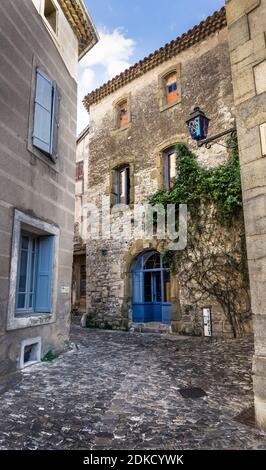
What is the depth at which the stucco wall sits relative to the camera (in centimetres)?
438

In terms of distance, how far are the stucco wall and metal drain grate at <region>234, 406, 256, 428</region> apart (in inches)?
119

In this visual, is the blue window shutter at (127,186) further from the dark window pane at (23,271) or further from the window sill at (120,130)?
the dark window pane at (23,271)

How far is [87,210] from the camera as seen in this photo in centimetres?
1187

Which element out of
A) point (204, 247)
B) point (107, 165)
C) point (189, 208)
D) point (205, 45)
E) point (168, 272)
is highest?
point (205, 45)

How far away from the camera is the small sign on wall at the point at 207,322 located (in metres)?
7.92

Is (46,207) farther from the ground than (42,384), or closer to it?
farther from the ground

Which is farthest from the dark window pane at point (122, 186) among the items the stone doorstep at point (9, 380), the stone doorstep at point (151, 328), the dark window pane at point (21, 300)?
the stone doorstep at point (9, 380)

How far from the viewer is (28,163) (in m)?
5.03

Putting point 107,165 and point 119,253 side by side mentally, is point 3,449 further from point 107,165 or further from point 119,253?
point 107,165

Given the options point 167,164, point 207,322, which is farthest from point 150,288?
point 167,164

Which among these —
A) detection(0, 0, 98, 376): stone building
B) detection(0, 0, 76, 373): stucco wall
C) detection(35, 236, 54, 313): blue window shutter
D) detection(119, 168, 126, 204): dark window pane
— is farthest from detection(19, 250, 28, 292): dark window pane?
detection(119, 168, 126, 204): dark window pane

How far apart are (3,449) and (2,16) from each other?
5319 mm
